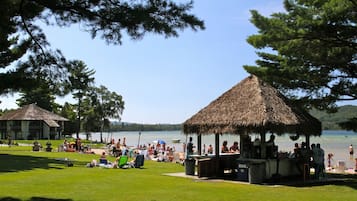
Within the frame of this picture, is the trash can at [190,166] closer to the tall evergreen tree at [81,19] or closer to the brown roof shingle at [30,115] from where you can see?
the tall evergreen tree at [81,19]

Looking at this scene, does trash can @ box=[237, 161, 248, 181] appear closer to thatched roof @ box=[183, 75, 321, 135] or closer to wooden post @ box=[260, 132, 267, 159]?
wooden post @ box=[260, 132, 267, 159]

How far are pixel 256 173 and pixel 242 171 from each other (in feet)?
2.76

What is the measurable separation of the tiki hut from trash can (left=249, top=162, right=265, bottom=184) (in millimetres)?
49810

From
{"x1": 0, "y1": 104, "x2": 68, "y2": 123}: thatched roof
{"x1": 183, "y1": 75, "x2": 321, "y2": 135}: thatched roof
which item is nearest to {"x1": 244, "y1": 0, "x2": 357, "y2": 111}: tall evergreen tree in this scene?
{"x1": 183, "y1": 75, "x2": 321, "y2": 135}: thatched roof

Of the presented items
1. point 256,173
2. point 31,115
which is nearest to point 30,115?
point 31,115

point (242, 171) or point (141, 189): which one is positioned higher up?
point (242, 171)

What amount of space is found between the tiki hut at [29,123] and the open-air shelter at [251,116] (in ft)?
157

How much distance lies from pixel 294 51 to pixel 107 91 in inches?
2523

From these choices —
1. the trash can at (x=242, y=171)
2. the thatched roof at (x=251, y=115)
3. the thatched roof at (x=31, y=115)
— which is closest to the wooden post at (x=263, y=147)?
the thatched roof at (x=251, y=115)

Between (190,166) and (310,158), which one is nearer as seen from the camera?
(310,158)

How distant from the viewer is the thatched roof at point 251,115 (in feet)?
50.1

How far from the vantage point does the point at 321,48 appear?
17.0 m

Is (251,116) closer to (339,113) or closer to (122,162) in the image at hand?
(122,162)

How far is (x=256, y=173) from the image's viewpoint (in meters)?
15.4
